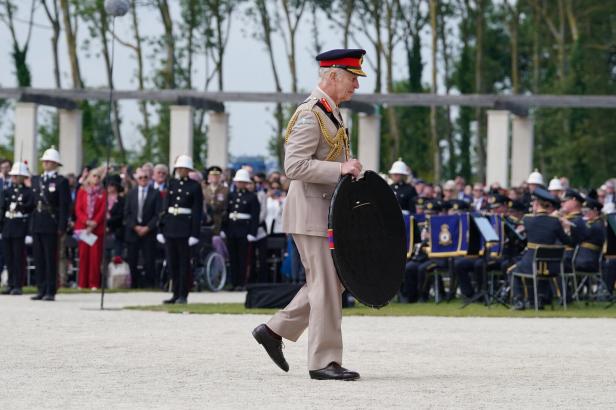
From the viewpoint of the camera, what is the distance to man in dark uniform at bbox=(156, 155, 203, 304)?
21.1 meters

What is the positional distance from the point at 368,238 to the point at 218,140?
29.5m

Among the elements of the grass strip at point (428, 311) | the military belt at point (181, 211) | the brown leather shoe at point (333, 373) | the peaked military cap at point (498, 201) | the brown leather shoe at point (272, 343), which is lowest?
the grass strip at point (428, 311)

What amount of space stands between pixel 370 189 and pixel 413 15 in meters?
50.2

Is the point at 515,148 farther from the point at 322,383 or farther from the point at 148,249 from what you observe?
the point at 322,383

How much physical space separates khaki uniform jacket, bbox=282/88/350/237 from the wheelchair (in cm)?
1514

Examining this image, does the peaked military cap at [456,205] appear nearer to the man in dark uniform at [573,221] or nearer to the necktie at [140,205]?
the man in dark uniform at [573,221]

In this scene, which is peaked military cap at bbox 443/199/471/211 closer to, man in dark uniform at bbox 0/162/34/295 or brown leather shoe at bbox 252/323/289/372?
man in dark uniform at bbox 0/162/34/295

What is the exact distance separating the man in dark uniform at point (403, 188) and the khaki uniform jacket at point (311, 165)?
13.2 metres

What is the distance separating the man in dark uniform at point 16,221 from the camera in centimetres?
2284

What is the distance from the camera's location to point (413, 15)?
6031 cm

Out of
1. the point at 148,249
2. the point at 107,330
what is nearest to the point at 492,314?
the point at 107,330

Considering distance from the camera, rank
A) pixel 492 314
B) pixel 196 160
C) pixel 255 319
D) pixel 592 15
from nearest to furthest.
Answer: pixel 255 319, pixel 492 314, pixel 196 160, pixel 592 15

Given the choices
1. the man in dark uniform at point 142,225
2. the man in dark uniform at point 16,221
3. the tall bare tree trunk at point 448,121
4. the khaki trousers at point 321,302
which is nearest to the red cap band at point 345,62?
the khaki trousers at point 321,302

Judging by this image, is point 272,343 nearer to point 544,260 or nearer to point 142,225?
point 544,260
